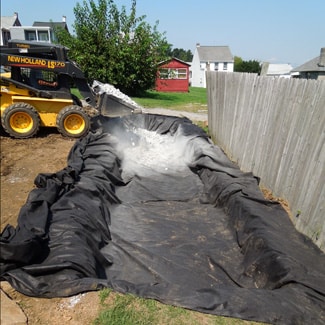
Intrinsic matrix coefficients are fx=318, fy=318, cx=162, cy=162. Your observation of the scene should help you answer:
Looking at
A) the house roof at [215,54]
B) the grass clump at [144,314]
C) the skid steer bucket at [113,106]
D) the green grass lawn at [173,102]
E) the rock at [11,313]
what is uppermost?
the house roof at [215,54]

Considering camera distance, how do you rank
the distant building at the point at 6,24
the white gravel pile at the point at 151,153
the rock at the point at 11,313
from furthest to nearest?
1. the distant building at the point at 6,24
2. the white gravel pile at the point at 151,153
3. the rock at the point at 11,313

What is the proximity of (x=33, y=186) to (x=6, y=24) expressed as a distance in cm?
4137

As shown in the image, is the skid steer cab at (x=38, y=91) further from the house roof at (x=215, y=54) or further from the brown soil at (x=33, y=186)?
the house roof at (x=215, y=54)

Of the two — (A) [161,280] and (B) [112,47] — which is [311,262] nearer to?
(A) [161,280]

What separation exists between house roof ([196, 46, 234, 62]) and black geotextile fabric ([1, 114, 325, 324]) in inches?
2129

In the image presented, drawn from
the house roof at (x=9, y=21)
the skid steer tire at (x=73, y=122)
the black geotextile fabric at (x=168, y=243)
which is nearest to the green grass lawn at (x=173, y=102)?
the skid steer tire at (x=73, y=122)

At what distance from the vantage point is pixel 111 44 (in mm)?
17922

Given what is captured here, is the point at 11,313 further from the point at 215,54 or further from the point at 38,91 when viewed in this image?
the point at 215,54

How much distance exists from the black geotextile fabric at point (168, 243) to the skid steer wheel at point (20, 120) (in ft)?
5.98

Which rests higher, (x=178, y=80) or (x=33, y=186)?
(x=33, y=186)

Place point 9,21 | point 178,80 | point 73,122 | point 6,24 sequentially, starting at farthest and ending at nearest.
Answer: point 9,21 < point 6,24 < point 178,80 < point 73,122

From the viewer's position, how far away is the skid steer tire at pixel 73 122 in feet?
25.6

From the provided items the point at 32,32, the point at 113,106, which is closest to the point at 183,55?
the point at 32,32

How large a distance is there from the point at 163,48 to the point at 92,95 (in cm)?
1201
